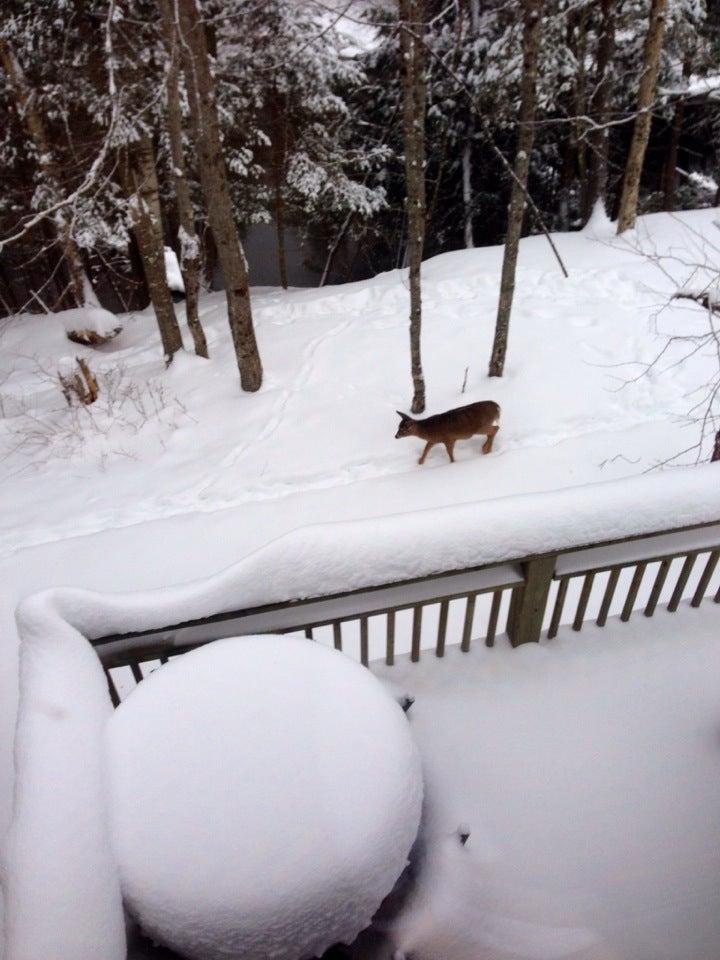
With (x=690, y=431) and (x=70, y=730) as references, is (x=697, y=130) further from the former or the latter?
(x=70, y=730)

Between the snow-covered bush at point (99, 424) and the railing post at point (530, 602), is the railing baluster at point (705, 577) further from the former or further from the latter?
the snow-covered bush at point (99, 424)

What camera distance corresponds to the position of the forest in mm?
6383

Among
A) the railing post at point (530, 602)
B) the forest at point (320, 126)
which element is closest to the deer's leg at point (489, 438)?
the forest at point (320, 126)

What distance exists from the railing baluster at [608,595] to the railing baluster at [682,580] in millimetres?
399

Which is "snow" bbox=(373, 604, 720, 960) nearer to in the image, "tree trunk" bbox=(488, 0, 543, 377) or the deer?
the deer

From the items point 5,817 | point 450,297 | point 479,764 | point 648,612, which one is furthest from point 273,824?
point 450,297

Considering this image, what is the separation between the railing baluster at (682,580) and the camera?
3227 mm

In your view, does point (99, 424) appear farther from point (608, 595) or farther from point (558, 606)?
point (608, 595)

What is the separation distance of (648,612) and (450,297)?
902cm

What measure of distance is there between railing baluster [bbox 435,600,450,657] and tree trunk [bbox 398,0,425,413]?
4.72m

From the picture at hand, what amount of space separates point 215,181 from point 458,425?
513cm

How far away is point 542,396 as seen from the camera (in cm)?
763

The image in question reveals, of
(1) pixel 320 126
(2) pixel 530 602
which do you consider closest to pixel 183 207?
(1) pixel 320 126

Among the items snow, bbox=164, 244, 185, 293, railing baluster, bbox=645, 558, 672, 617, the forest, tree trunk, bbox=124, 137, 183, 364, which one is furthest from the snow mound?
railing baluster, bbox=645, 558, 672, 617
